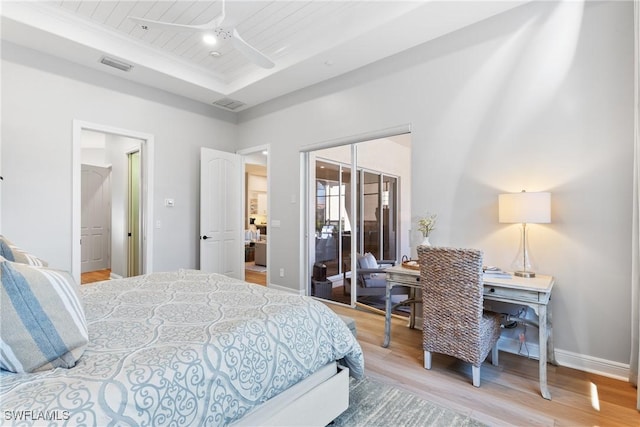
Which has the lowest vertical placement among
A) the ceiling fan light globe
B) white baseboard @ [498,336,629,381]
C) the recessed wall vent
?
white baseboard @ [498,336,629,381]

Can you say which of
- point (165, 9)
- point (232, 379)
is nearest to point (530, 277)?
point (232, 379)

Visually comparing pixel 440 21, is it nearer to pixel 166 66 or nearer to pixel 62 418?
pixel 166 66

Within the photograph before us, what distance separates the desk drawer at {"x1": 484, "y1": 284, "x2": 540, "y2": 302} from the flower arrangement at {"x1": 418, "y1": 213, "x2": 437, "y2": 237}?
850 millimetres

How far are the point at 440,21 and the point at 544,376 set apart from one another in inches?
117

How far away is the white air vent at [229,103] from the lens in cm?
473

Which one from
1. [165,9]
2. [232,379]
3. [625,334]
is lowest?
[625,334]

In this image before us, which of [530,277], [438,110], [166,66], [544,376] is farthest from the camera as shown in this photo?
[166,66]

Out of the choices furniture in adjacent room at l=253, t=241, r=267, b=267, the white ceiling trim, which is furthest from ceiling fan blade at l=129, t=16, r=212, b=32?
furniture in adjacent room at l=253, t=241, r=267, b=267

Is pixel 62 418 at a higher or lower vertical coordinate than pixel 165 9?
lower

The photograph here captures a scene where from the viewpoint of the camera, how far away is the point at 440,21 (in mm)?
2822

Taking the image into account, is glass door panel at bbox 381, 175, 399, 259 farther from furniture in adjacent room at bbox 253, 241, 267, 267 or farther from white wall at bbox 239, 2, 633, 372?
furniture in adjacent room at bbox 253, 241, 267, 267

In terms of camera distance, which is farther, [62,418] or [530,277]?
[530,277]

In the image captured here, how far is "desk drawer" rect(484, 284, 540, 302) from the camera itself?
2.15 m

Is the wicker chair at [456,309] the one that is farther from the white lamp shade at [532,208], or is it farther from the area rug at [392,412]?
the white lamp shade at [532,208]
